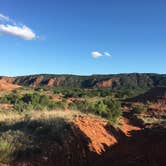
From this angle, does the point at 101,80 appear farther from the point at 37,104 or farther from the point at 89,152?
the point at 89,152

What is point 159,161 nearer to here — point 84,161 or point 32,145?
point 84,161

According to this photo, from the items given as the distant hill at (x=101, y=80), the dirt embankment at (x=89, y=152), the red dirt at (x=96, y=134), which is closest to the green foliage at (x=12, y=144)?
the dirt embankment at (x=89, y=152)

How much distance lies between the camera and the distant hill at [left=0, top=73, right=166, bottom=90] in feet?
354

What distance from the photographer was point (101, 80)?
123250 mm

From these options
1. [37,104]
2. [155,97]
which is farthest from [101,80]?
[37,104]

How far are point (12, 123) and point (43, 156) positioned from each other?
11.7 ft

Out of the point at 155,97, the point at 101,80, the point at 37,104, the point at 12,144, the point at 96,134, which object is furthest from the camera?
the point at 101,80

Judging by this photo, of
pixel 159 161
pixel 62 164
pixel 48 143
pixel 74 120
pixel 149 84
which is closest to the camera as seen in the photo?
pixel 159 161

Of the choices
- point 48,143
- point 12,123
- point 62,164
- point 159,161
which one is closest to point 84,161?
point 62,164

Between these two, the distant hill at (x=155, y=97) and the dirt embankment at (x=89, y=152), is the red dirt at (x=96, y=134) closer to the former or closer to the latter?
the dirt embankment at (x=89, y=152)

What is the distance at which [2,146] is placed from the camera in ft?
27.4

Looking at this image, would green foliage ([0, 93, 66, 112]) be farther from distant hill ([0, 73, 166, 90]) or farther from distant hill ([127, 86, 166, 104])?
distant hill ([0, 73, 166, 90])

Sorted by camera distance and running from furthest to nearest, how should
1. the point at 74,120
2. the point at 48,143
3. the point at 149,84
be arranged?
the point at 149,84
the point at 74,120
the point at 48,143

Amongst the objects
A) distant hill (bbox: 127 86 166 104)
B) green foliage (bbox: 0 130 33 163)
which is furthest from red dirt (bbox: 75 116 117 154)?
distant hill (bbox: 127 86 166 104)
